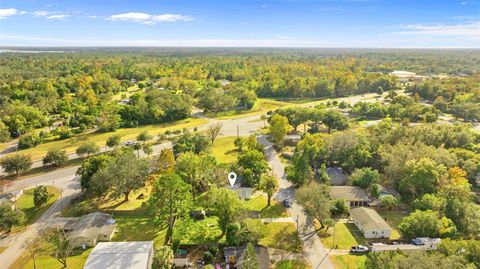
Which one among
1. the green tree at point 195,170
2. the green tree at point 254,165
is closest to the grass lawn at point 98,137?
the green tree at point 195,170

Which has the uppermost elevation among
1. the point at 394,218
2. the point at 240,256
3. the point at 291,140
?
the point at 291,140

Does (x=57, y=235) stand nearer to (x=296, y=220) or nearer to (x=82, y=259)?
(x=82, y=259)

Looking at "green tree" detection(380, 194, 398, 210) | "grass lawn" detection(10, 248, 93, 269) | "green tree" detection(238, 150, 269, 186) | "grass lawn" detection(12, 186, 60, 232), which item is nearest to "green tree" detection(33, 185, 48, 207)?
"grass lawn" detection(12, 186, 60, 232)

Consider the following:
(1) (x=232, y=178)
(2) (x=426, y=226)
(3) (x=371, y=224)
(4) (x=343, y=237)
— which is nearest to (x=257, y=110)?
(1) (x=232, y=178)

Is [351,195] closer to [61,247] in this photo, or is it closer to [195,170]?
[195,170]

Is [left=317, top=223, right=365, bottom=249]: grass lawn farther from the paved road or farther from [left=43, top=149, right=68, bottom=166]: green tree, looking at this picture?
[left=43, top=149, right=68, bottom=166]: green tree

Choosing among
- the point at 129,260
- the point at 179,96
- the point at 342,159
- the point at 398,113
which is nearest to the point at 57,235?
the point at 129,260
